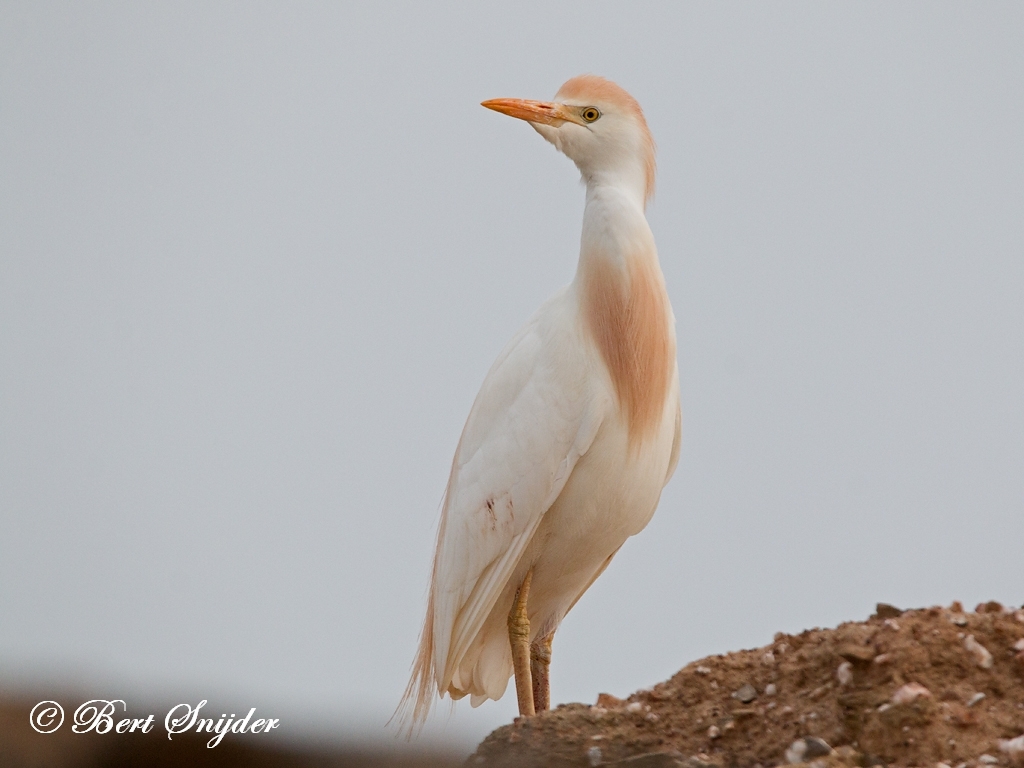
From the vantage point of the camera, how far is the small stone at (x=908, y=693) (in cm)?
269

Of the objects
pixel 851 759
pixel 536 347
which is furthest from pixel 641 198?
pixel 851 759

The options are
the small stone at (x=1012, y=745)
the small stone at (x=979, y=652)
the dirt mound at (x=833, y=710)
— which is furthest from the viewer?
the small stone at (x=979, y=652)

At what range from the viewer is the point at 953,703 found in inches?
107

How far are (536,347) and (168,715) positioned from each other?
1808 millimetres

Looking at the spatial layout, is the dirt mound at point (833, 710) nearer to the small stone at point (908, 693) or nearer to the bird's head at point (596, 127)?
the small stone at point (908, 693)

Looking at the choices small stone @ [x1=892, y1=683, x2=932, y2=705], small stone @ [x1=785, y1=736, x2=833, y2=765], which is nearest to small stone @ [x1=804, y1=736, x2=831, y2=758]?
small stone @ [x1=785, y1=736, x2=833, y2=765]

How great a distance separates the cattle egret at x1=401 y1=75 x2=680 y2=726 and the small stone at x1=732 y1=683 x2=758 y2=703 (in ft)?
3.08

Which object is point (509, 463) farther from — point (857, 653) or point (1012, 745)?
point (1012, 745)

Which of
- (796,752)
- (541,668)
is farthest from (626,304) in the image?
(796,752)

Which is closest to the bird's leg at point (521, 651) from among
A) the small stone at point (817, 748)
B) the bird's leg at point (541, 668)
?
the bird's leg at point (541, 668)

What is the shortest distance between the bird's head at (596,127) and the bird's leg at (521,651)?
163 cm

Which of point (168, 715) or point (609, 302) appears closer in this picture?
point (168, 715)

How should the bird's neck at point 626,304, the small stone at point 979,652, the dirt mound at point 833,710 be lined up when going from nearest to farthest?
1. the dirt mound at point 833,710
2. the small stone at point 979,652
3. the bird's neck at point 626,304

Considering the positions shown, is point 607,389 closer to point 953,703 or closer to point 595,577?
point 595,577
